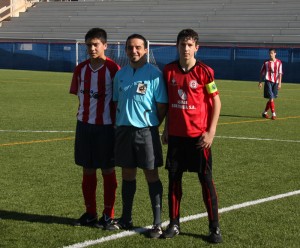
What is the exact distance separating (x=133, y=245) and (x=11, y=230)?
115cm

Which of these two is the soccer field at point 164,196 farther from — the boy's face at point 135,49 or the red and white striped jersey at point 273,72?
the red and white striped jersey at point 273,72

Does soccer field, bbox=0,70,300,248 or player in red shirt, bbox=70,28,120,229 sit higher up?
player in red shirt, bbox=70,28,120,229

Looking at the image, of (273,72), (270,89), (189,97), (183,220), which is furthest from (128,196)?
(273,72)

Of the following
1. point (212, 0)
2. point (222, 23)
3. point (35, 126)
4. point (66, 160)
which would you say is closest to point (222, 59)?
point (222, 23)

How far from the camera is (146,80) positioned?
5656 mm

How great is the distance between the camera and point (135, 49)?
562 cm

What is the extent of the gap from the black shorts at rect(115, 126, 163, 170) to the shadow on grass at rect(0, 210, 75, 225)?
88 centimetres

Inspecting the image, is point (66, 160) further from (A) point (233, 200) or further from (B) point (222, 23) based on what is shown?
(B) point (222, 23)

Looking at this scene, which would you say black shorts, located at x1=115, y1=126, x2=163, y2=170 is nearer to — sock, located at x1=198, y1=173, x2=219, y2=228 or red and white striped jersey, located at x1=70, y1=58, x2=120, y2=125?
red and white striped jersey, located at x1=70, y1=58, x2=120, y2=125

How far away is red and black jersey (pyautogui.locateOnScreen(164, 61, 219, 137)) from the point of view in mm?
5543

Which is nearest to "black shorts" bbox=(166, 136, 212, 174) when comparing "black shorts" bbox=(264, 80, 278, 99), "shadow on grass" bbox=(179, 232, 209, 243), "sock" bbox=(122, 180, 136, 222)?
"sock" bbox=(122, 180, 136, 222)

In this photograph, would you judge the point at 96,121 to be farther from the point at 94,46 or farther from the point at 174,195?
the point at 174,195

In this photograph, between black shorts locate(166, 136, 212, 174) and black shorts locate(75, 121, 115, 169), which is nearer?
black shorts locate(166, 136, 212, 174)

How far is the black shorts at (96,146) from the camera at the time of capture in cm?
595
